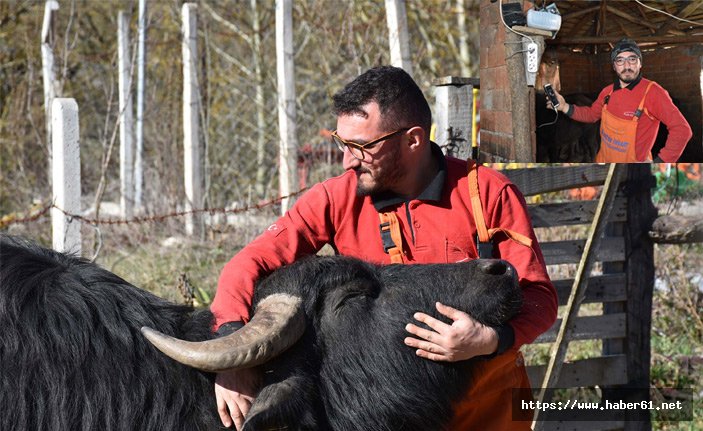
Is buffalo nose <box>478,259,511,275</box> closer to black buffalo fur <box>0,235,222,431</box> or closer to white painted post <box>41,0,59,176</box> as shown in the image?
black buffalo fur <box>0,235,222,431</box>

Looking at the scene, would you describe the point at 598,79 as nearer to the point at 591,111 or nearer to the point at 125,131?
the point at 591,111

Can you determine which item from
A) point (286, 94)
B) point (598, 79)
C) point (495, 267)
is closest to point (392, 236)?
point (495, 267)

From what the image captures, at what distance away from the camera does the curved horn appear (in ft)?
9.50

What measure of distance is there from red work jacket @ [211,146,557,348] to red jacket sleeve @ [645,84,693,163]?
2.86 feet

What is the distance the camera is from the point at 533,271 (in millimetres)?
3559

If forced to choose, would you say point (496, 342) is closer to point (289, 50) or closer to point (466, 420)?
point (466, 420)

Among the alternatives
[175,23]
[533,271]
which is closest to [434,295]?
[533,271]

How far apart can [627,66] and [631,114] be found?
0.74 feet

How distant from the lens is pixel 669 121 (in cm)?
410

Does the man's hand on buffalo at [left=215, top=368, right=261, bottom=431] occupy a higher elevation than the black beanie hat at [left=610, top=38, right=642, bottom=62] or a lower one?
lower

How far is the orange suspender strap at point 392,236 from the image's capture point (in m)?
3.74

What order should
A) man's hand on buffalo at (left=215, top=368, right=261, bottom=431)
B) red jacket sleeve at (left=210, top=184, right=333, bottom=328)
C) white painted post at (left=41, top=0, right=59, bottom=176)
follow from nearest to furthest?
man's hand on buffalo at (left=215, top=368, right=261, bottom=431), red jacket sleeve at (left=210, top=184, right=333, bottom=328), white painted post at (left=41, top=0, right=59, bottom=176)

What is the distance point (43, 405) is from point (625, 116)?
2840 millimetres

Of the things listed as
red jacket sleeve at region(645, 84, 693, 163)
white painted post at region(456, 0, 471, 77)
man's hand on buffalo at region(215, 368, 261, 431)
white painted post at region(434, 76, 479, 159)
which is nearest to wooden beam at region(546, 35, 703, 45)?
red jacket sleeve at region(645, 84, 693, 163)
